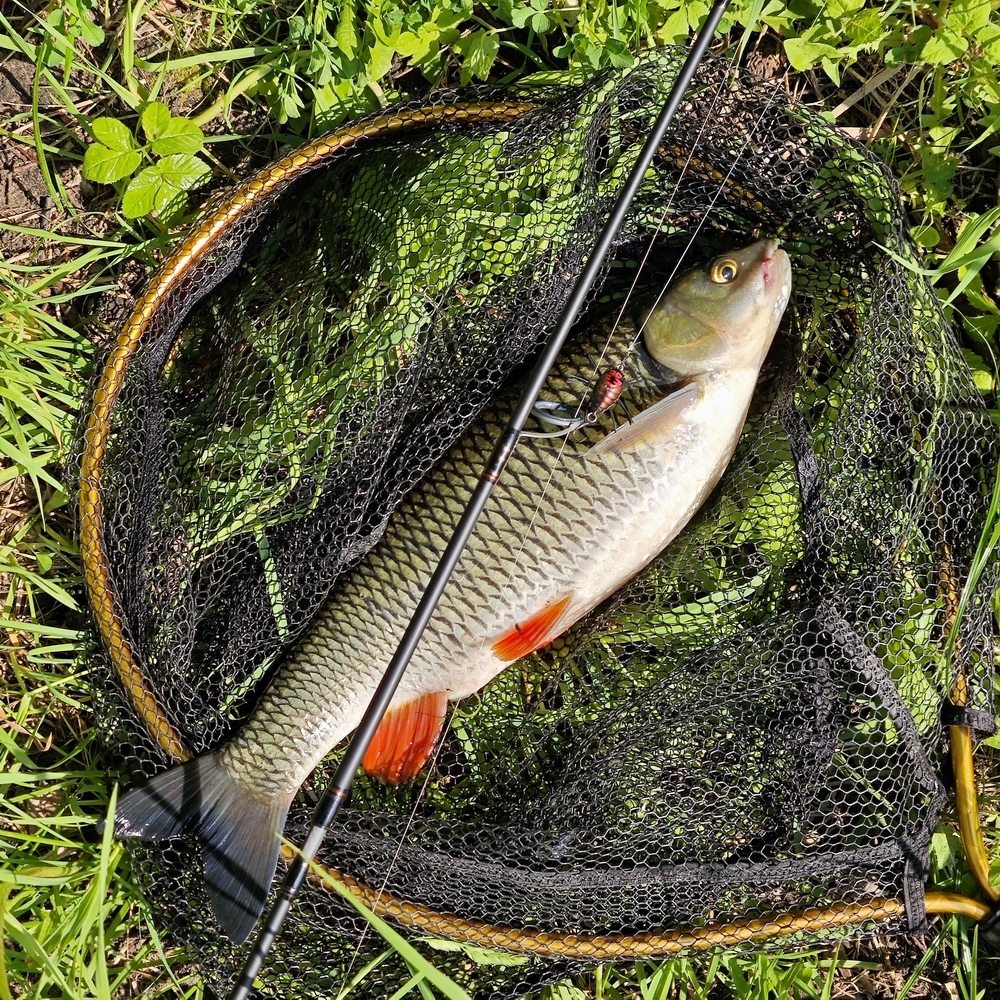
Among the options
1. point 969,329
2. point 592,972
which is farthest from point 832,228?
point 592,972

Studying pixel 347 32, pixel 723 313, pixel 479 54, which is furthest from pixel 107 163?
pixel 723 313

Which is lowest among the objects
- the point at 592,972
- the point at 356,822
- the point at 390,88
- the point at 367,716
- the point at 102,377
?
the point at 592,972

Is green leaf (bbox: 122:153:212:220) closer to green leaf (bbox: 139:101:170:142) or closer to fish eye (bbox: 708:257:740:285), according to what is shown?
green leaf (bbox: 139:101:170:142)

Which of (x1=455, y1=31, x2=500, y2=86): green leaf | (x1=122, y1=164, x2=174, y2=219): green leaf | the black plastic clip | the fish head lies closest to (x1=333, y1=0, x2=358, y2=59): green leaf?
(x1=455, y1=31, x2=500, y2=86): green leaf

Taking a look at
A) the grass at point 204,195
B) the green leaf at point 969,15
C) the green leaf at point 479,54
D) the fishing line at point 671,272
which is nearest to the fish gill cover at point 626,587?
the fishing line at point 671,272

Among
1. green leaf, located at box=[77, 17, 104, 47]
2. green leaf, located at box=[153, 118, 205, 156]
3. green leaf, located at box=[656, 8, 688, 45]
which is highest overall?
green leaf, located at box=[77, 17, 104, 47]

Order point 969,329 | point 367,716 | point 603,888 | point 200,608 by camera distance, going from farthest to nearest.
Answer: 1. point 969,329
2. point 200,608
3. point 603,888
4. point 367,716

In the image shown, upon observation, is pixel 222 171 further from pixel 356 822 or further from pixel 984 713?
pixel 984 713
